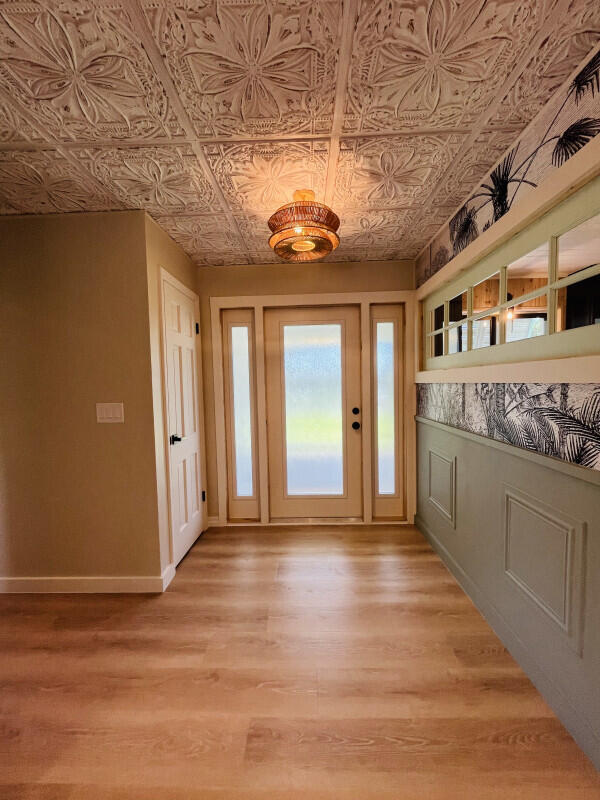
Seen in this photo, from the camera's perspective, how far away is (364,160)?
156cm

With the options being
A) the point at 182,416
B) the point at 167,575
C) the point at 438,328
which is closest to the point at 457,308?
the point at 438,328

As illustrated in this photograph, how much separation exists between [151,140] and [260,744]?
2.46 meters

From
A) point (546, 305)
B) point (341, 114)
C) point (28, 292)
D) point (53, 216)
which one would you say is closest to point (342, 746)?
point (546, 305)

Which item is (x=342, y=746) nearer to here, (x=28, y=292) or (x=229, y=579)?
(x=229, y=579)

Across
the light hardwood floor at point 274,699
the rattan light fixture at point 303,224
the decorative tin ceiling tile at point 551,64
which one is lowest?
the light hardwood floor at point 274,699

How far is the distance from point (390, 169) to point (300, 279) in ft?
4.48

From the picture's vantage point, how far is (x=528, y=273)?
1519 millimetres

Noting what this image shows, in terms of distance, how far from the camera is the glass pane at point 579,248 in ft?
3.82

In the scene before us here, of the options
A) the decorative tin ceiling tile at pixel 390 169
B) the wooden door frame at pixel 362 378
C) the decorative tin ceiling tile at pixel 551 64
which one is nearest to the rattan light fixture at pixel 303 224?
the decorative tin ceiling tile at pixel 390 169

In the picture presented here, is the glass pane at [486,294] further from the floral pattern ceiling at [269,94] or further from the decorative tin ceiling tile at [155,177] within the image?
the decorative tin ceiling tile at [155,177]

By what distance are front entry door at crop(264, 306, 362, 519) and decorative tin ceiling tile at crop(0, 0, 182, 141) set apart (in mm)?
1764

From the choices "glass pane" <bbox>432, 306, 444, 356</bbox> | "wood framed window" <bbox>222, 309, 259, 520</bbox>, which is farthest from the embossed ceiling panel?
"glass pane" <bbox>432, 306, 444, 356</bbox>

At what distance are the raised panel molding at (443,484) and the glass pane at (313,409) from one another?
0.80 m

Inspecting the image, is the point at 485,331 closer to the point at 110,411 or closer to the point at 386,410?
the point at 386,410
